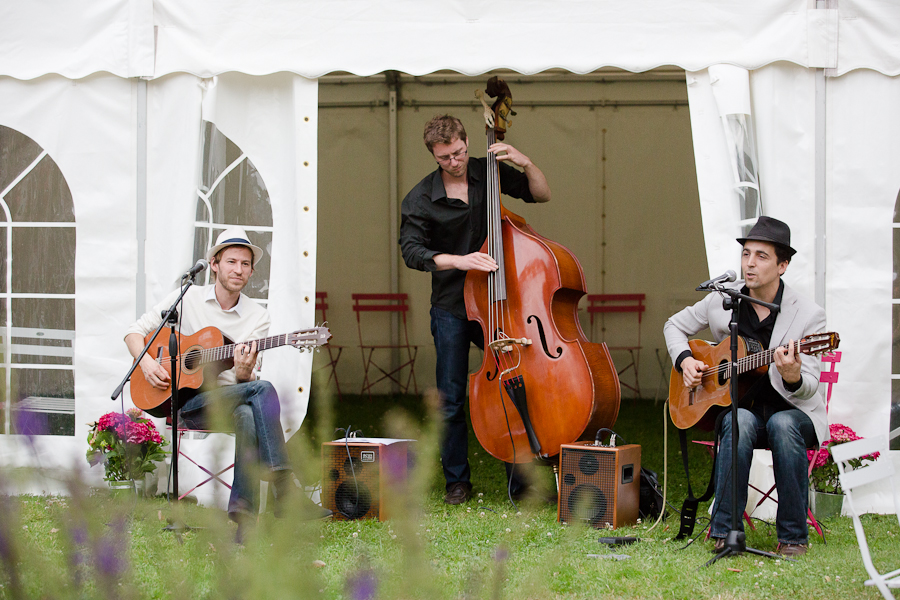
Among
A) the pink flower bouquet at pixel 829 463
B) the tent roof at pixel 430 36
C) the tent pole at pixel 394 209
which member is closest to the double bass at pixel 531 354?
the tent roof at pixel 430 36

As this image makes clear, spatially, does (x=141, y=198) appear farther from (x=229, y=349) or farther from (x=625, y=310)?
(x=625, y=310)

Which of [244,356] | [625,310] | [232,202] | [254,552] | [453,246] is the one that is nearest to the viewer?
[254,552]

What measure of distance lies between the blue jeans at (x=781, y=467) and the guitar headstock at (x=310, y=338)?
155cm

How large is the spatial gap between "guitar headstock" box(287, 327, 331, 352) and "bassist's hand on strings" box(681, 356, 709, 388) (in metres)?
1.40

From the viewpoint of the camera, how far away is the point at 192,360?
3.46m

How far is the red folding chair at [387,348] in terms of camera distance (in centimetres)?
780

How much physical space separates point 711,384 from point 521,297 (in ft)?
2.87

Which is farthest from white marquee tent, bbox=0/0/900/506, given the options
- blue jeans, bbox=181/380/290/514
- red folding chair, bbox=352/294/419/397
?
red folding chair, bbox=352/294/419/397

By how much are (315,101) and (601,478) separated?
2232 mm

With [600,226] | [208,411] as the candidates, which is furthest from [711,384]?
[600,226]

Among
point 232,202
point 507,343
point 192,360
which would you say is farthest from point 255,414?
point 232,202

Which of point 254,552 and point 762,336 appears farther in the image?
point 762,336

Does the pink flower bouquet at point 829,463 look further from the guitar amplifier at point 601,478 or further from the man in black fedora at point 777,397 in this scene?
the guitar amplifier at point 601,478

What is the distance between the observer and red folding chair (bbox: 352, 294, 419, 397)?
25.6 ft
